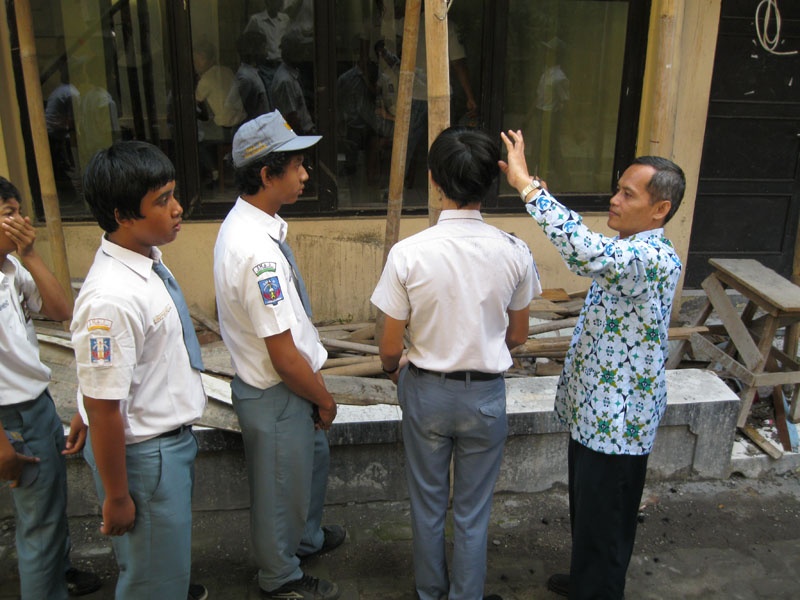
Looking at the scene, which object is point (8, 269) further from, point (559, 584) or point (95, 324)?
point (559, 584)

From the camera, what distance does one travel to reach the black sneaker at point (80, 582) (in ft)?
9.14

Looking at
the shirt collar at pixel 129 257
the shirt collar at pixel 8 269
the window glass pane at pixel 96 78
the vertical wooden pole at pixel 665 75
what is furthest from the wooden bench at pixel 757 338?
the window glass pane at pixel 96 78

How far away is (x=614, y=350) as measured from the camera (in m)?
2.38

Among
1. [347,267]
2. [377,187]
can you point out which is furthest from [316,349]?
[377,187]

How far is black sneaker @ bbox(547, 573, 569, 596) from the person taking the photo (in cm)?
288

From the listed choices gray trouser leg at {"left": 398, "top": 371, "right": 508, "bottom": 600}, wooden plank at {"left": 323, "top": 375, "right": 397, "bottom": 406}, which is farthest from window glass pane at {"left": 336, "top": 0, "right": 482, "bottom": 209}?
gray trouser leg at {"left": 398, "top": 371, "right": 508, "bottom": 600}

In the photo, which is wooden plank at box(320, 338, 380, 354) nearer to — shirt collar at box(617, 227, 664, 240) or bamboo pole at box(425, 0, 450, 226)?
bamboo pole at box(425, 0, 450, 226)

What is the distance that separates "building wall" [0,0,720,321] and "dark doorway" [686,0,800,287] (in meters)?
0.56

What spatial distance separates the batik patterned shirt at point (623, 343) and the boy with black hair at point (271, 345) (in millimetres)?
901

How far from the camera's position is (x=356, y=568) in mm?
2998

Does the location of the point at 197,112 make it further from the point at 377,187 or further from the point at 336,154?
the point at 377,187

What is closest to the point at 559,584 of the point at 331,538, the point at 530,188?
the point at 331,538

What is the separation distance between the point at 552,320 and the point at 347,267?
1.73 m

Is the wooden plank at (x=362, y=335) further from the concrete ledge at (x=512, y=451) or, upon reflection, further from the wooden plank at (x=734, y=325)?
the wooden plank at (x=734, y=325)
